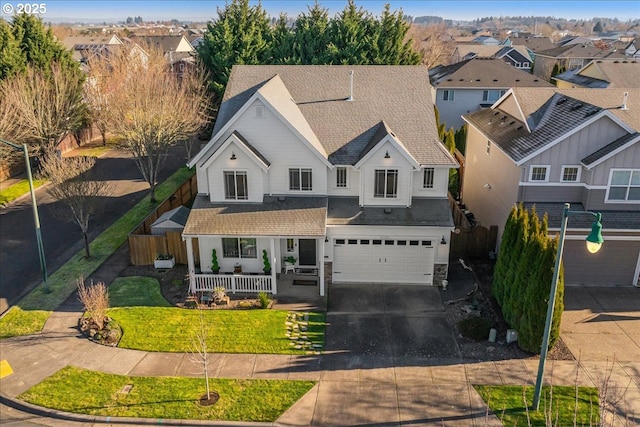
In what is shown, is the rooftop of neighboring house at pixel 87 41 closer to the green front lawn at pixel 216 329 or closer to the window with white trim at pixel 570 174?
the green front lawn at pixel 216 329

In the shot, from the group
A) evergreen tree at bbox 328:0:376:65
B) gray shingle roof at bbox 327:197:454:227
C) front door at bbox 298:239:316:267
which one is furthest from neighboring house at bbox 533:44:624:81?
front door at bbox 298:239:316:267

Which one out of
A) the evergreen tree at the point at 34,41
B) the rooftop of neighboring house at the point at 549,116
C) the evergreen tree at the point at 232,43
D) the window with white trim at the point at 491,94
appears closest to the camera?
the rooftop of neighboring house at the point at 549,116

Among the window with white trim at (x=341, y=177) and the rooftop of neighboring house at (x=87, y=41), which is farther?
the rooftop of neighboring house at (x=87, y=41)

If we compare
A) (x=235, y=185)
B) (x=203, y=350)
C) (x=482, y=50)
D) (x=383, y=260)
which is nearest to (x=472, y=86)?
(x=383, y=260)

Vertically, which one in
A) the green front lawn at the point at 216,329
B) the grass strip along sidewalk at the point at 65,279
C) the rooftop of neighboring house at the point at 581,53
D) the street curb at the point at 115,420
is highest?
the rooftop of neighboring house at the point at 581,53

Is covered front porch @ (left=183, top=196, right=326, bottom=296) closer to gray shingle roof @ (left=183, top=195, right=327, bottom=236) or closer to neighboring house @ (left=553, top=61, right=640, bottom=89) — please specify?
gray shingle roof @ (left=183, top=195, right=327, bottom=236)

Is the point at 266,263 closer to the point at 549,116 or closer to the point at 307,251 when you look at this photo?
the point at 307,251

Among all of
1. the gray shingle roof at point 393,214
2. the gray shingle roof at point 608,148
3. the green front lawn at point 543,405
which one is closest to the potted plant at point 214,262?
the gray shingle roof at point 393,214
